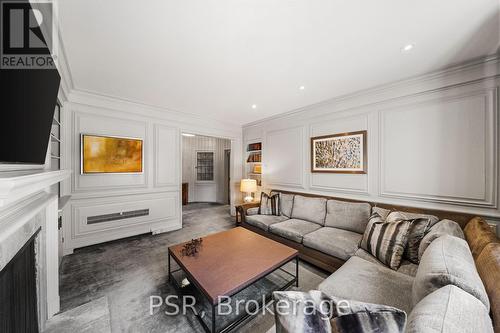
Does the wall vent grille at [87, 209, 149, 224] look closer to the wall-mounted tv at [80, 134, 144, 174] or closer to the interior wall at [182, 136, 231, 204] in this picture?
the wall-mounted tv at [80, 134, 144, 174]

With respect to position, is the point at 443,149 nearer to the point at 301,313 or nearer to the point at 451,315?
the point at 451,315

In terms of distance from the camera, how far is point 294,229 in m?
2.65

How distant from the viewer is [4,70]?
2.47 ft

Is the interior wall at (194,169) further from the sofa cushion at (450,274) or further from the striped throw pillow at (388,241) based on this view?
the sofa cushion at (450,274)

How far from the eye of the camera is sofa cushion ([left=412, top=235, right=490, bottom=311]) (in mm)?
833

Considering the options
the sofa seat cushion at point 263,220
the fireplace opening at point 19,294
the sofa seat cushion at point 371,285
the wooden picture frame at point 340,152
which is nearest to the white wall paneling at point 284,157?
the wooden picture frame at point 340,152

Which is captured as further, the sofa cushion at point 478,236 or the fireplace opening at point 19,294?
the sofa cushion at point 478,236

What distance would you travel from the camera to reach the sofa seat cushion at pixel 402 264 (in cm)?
161

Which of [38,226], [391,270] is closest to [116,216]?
[38,226]

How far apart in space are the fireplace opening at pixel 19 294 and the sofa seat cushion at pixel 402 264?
8.32ft

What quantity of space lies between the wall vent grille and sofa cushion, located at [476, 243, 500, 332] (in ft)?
13.4

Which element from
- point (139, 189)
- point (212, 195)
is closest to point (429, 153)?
point (139, 189)
